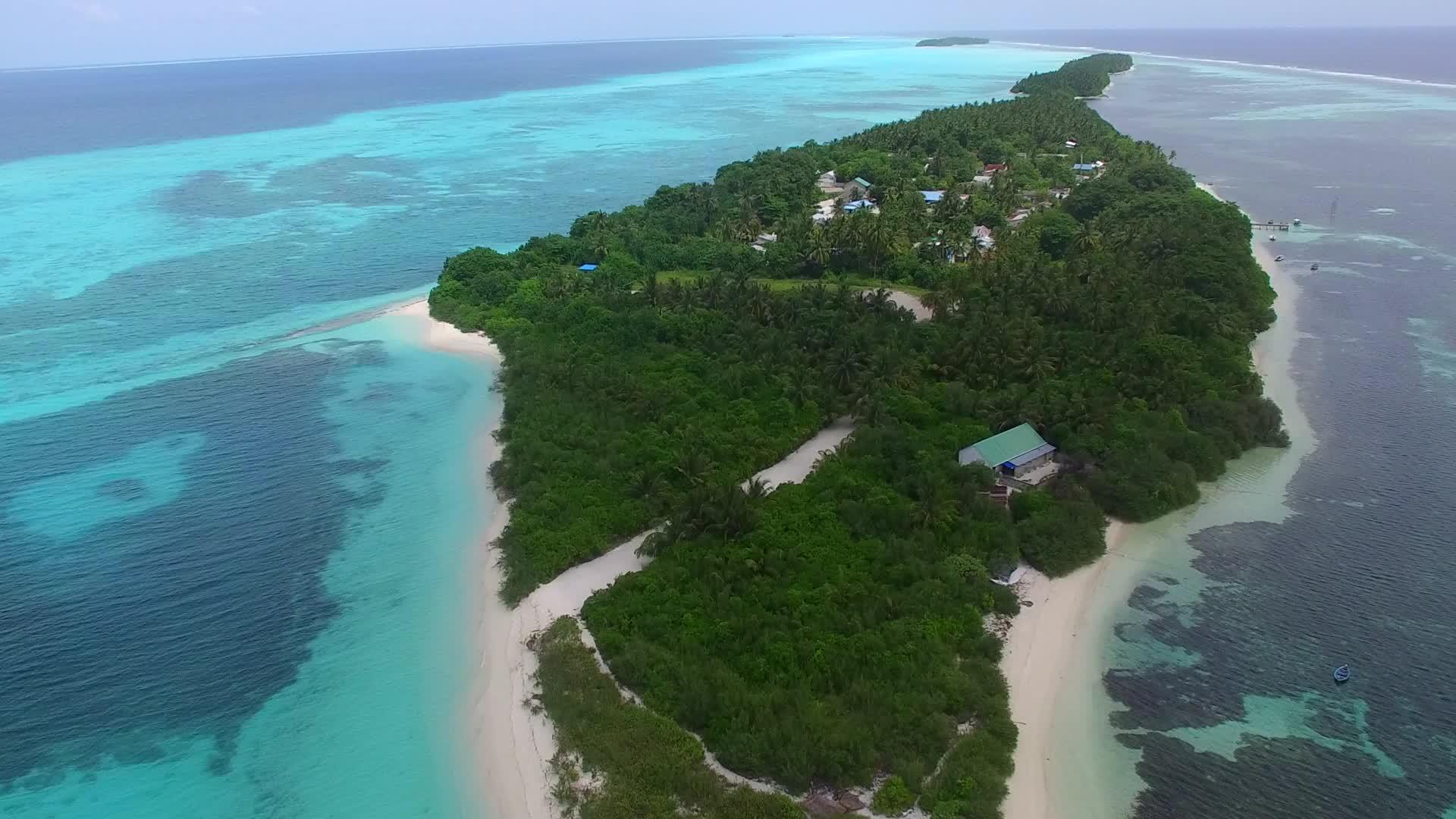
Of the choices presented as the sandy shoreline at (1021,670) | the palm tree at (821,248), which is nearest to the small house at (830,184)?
the palm tree at (821,248)

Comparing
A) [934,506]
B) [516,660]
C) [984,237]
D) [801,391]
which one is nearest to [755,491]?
[934,506]

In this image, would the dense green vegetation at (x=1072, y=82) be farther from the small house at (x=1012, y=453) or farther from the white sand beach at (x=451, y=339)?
the small house at (x=1012, y=453)

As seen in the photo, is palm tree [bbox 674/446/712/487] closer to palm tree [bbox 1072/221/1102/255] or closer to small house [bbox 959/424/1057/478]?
small house [bbox 959/424/1057/478]

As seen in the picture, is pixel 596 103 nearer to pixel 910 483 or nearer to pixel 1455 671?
pixel 910 483

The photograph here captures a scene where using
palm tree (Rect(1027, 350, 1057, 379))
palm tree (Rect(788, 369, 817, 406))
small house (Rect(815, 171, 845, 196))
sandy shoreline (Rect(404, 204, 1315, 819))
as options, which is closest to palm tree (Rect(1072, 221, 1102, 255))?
palm tree (Rect(1027, 350, 1057, 379))

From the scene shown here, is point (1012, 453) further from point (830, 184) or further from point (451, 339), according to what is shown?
point (830, 184)
